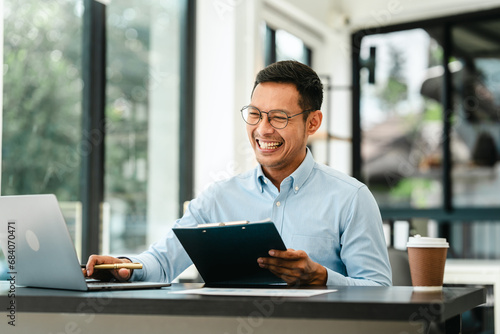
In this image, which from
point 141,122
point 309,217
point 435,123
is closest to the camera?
point 309,217

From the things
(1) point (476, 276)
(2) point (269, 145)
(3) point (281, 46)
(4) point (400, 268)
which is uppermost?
(3) point (281, 46)

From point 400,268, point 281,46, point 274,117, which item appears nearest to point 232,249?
point 274,117

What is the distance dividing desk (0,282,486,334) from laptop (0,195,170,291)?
46mm

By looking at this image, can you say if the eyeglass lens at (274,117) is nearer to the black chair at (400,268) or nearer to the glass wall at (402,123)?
Result: the black chair at (400,268)

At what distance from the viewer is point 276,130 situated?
6.21 feet

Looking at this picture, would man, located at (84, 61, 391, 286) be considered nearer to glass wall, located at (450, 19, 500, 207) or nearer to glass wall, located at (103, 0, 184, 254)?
glass wall, located at (103, 0, 184, 254)

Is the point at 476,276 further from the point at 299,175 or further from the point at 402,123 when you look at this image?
the point at 299,175

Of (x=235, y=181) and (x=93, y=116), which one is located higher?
(x=93, y=116)

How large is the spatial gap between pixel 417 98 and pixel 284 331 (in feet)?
15.4

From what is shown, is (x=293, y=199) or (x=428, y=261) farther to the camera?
(x=293, y=199)

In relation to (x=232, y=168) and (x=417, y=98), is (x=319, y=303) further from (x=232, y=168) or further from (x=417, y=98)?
(x=417, y=98)

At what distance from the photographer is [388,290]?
140 centimetres

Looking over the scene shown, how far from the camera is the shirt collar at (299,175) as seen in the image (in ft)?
6.24

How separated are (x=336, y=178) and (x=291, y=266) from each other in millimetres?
517
